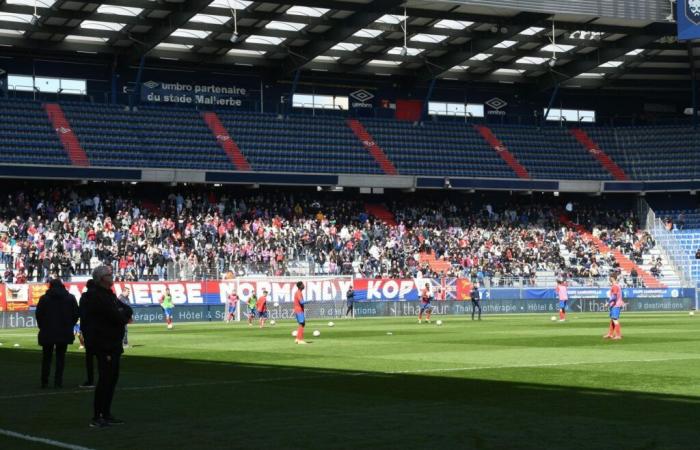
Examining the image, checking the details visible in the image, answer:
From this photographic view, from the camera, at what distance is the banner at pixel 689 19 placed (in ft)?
167

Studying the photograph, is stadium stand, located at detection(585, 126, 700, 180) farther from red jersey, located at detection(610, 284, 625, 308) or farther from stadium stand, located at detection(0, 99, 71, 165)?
red jersey, located at detection(610, 284, 625, 308)

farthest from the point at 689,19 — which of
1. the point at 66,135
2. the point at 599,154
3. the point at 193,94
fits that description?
the point at 66,135

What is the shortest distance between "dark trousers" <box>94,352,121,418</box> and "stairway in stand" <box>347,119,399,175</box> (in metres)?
57.4

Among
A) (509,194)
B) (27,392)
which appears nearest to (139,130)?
(509,194)

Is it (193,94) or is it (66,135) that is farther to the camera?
(193,94)

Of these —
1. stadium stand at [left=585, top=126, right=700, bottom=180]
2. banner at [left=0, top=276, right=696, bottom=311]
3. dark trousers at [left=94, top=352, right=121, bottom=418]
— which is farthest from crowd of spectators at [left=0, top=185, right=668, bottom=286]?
dark trousers at [left=94, top=352, right=121, bottom=418]

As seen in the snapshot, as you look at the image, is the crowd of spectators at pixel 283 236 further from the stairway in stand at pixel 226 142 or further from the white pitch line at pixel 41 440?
the white pitch line at pixel 41 440

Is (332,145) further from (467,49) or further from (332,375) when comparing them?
(332,375)

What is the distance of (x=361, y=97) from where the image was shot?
77.1m

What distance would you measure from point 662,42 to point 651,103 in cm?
1682

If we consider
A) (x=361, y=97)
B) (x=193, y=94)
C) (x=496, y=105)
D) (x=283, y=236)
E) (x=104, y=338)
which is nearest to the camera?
(x=104, y=338)

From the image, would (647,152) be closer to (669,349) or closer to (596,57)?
(596,57)

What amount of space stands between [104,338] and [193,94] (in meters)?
58.4

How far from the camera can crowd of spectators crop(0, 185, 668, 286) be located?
2212 inches
